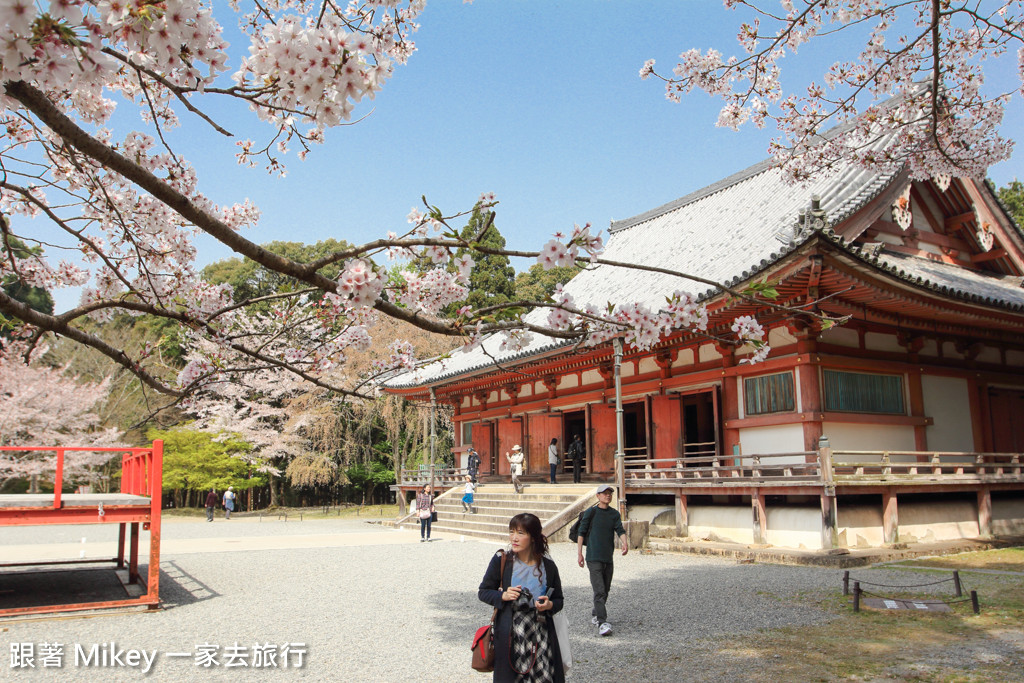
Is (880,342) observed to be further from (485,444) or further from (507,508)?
(485,444)

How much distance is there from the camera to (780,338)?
12570 millimetres

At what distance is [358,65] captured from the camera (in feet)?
8.27

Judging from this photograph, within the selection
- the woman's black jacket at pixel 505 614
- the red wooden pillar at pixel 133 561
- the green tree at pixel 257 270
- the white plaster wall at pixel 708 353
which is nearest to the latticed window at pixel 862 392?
the white plaster wall at pixel 708 353

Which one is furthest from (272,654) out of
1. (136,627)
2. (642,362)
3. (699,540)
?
(642,362)

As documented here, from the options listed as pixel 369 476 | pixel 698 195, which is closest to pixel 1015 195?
pixel 698 195

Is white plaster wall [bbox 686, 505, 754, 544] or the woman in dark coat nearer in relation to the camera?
the woman in dark coat

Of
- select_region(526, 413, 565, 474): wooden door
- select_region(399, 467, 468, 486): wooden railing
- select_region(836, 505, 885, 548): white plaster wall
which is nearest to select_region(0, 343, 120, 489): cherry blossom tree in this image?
select_region(399, 467, 468, 486): wooden railing

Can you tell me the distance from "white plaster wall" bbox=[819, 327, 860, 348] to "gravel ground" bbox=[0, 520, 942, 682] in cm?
412

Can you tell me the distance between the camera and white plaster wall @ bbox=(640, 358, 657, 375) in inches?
614

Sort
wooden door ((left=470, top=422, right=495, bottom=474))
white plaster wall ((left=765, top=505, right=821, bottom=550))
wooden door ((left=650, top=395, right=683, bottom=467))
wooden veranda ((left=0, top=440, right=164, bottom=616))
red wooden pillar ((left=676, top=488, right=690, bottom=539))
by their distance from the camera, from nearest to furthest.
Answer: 1. wooden veranda ((left=0, top=440, right=164, bottom=616))
2. white plaster wall ((left=765, top=505, right=821, bottom=550))
3. red wooden pillar ((left=676, top=488, right=690, bottom=539))
4. wooden door ((left=650, top=395, right=683, bottom=467))
5. wooden door ((left=470, top=422, right=495, bottom=474))

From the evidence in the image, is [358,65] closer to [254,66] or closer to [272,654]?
[254,66]

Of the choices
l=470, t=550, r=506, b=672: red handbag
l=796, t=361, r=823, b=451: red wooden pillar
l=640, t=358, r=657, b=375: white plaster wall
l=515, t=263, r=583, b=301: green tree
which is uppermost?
l=515, t=263, r=583, b=301: green tree

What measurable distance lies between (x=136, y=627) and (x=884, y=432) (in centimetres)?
1242

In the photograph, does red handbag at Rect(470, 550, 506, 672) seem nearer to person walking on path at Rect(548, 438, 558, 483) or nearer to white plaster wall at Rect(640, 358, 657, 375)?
white plaster wall at Rect(640, 358, 657, 375)
